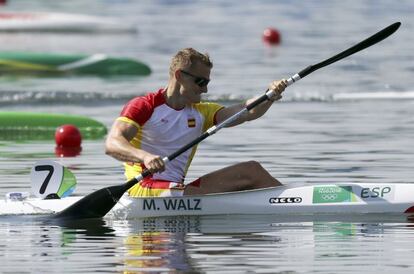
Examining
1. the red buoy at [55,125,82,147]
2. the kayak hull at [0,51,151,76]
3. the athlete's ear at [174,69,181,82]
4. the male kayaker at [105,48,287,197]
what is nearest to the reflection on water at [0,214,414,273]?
the male kayaker at [105,48,287,197]

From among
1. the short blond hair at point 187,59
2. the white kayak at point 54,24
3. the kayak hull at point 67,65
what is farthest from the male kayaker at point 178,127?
the white kayak at point 54,24

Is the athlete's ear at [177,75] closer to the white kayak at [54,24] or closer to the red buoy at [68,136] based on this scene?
the red buoy at [68,136]

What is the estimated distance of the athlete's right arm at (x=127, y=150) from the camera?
13.1 m

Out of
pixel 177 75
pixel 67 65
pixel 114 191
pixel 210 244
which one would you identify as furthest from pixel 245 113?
pixel 67 65

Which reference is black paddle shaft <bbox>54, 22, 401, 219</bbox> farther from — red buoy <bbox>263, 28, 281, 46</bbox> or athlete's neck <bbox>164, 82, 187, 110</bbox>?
red buoy <bbox>263, 28, 281, 46</bbox>

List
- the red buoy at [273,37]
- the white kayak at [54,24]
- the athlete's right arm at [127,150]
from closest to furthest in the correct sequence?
the athlete's right arm at [127,150], the red buoy at [273,37], the white kayak at [54,24]

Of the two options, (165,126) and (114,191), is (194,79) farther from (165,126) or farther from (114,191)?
(114,191)

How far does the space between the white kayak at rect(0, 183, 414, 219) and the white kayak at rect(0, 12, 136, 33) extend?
26.9 m

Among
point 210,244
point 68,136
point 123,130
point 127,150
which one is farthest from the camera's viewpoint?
point 68,136

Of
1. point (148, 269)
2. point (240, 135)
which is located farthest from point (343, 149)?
point (148, 269)

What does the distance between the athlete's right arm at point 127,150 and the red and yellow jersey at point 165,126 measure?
0.09 m

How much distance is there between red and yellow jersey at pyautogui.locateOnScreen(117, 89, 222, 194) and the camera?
44.3 feet

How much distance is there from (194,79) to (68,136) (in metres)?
6.92

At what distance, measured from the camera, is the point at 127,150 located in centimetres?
1317
